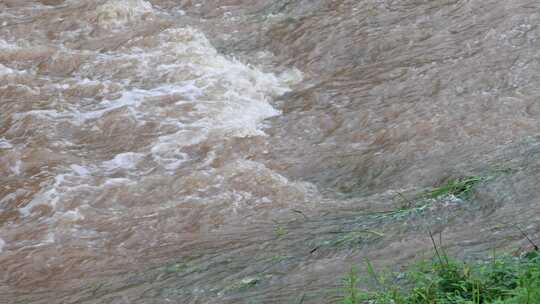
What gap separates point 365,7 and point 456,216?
3.89 m

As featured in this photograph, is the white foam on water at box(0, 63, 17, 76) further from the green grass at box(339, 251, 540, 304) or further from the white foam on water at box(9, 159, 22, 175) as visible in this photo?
the green grass at box(339, 251, 540, 304)

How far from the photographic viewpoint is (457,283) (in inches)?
126

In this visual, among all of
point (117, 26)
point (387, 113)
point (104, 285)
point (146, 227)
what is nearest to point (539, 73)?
point (387, 113)

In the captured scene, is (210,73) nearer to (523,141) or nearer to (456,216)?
(523,141)

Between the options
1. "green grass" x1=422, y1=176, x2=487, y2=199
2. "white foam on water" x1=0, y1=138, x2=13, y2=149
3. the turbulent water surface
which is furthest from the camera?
"white foam on water" x1=0, y1=138, x2=13, y2=149

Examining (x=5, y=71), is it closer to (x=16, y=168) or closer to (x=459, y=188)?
(x=16, y=168)

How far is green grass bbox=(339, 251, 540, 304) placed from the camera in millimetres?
Answer: 3102

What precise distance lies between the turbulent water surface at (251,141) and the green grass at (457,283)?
0.75 ft

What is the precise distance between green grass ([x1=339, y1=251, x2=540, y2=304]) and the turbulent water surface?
0.23 metres

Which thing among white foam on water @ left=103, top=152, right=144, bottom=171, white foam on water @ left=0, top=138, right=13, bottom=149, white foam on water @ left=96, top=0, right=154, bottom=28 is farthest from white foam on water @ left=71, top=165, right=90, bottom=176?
white foam on water @ left=96, top=0, right=154, bottom=28

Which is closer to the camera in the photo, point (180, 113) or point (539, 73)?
point (539, 73)

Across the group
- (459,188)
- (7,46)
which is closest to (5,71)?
(7,46)

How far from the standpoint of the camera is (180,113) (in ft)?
20.4

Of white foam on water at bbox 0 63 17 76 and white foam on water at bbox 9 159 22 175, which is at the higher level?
white foam on water at bbox 0 63 17 76
